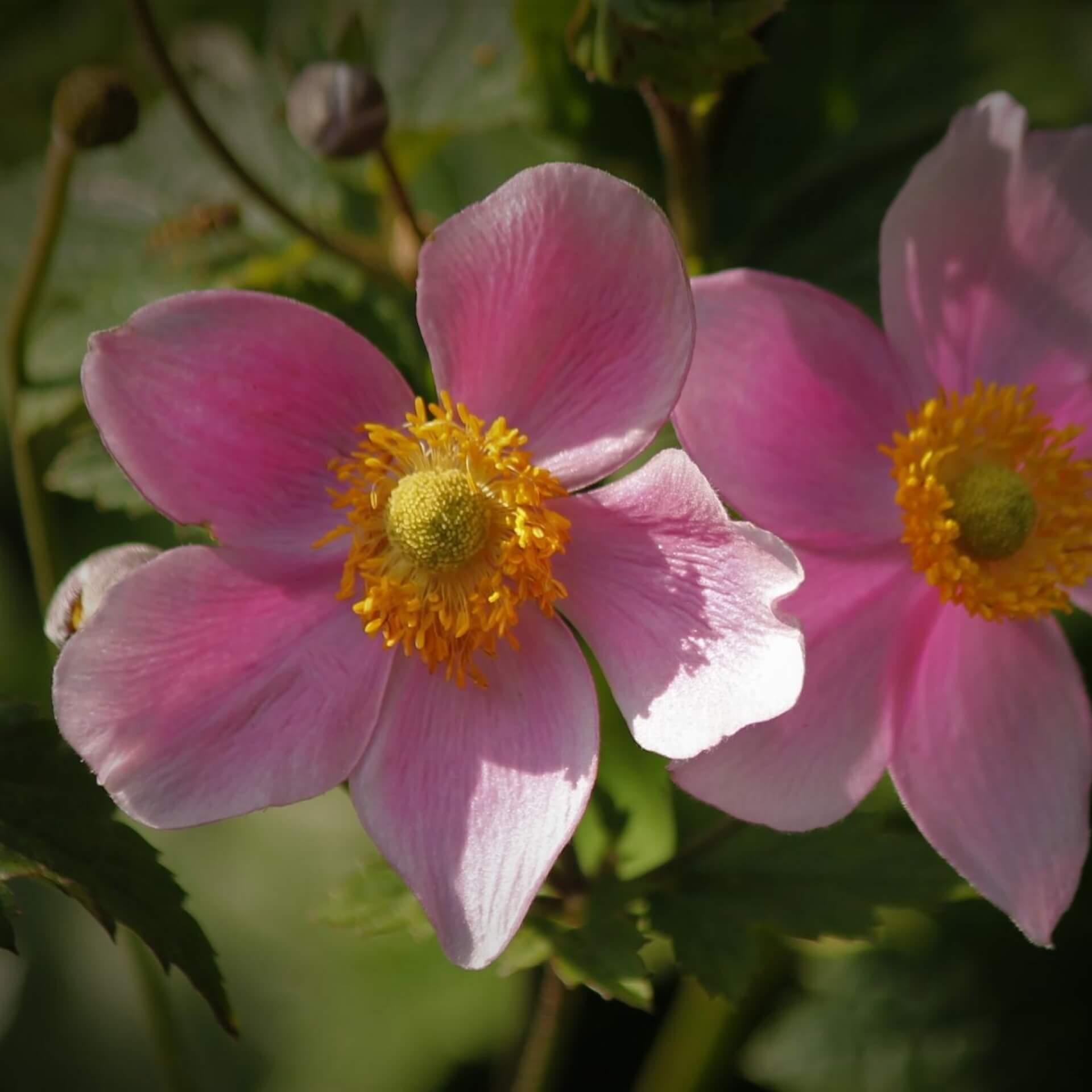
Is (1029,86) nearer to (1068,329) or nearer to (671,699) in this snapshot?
(1068,329)

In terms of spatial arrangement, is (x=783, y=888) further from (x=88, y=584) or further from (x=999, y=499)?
(x=88, y=584)

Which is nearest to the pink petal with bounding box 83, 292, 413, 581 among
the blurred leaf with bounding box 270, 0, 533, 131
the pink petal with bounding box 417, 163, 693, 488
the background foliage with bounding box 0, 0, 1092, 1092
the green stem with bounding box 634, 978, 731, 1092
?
the pink petal with bounding box 417, 163, 693, 488

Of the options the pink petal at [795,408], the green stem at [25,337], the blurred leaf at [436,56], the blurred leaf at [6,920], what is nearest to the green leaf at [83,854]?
the blurred leaf at [6,920]

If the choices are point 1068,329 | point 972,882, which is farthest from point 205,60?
point 972,882

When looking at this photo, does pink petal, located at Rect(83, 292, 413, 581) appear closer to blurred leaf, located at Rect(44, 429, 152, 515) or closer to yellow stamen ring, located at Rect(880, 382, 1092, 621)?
blurred leaf, located at Rect(44, 429, 152, 515)

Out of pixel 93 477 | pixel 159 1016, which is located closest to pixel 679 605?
pixel 93 477

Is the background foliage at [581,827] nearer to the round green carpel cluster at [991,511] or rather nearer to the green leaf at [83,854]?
the green leaf at [83,854]

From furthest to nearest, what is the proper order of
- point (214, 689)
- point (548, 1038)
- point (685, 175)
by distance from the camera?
point (548, 1038), point (685, 175), point (214, 689)
